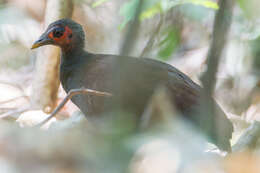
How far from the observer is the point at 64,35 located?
357cm

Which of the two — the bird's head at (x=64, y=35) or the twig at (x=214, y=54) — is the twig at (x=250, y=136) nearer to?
the twig at (x=214, y=54)

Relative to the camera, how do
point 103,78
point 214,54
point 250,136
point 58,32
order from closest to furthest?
1. point 214,54
2. point 250,136
3. point 103,78
4. point 58,32

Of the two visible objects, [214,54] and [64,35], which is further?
[64,35]

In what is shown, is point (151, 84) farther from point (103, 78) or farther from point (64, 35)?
point (64, 35)

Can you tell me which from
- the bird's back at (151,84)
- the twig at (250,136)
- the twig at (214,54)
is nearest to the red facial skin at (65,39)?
the bird's back at (151,84)

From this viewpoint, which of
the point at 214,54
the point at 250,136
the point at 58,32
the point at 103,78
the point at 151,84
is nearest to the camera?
the point at 214,54

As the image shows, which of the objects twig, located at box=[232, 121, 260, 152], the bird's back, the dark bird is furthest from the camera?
the bird's back

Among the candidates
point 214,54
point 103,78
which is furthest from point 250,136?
point 214,54

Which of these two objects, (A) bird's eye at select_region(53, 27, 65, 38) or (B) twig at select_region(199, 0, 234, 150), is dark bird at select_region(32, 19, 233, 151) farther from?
(B) twig at select_region(199, 0, 234, 150)

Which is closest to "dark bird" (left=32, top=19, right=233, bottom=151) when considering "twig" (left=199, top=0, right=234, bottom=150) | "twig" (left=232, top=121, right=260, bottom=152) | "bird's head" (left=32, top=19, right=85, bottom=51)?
"bird's head" (left=32, top=19, right=85, bottom=51)

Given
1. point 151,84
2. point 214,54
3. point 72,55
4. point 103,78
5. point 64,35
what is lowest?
point 72,55

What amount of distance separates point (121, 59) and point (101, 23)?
410 centimetres

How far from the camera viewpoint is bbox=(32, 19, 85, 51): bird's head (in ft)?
11.4

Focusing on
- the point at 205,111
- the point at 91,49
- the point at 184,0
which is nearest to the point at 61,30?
the point at 184,0
